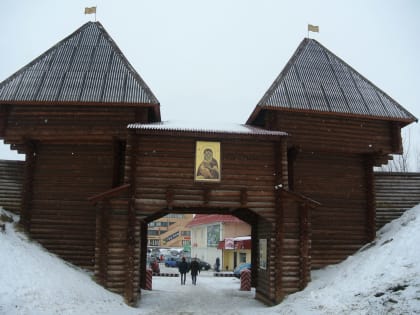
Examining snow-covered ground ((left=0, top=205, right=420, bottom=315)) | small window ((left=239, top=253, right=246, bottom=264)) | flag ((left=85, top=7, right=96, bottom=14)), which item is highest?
flag ((left=85, top=7, right=96, bottom=14))

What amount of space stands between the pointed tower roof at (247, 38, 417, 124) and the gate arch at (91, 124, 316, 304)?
224cm

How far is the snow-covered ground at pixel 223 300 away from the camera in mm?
11367

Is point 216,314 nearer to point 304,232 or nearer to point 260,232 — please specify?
point 304,232

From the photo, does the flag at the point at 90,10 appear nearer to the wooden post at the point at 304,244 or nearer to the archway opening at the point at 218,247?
the archway opening at the point at 218,247

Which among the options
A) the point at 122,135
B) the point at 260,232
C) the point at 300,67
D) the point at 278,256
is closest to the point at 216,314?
the point at 278,256

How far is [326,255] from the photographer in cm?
1867

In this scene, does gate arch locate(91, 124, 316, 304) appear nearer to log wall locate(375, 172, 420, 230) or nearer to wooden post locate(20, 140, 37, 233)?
wooden post locate(20, 140, 37, 233)

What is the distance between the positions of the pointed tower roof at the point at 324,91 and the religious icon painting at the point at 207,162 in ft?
9.11

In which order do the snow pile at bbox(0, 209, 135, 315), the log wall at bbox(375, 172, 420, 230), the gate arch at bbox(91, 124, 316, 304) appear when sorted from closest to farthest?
the snow pile at bbox(0, 209, 135, 315)
the gate arch at bbox(91, 124, 316, 304)
the log wall at bbox(375, 172, 420, 230)

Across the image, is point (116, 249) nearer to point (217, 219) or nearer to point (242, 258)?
point (242, 258)

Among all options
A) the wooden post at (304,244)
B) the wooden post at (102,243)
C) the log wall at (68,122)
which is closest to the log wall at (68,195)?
the log wall at (68,122)

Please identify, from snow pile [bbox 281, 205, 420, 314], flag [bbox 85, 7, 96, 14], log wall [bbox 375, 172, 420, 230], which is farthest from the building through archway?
snow pile [bbox 281, 205, 420, 314]

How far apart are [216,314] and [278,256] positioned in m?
3.41

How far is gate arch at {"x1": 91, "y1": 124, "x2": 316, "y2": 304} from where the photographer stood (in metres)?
15.9
